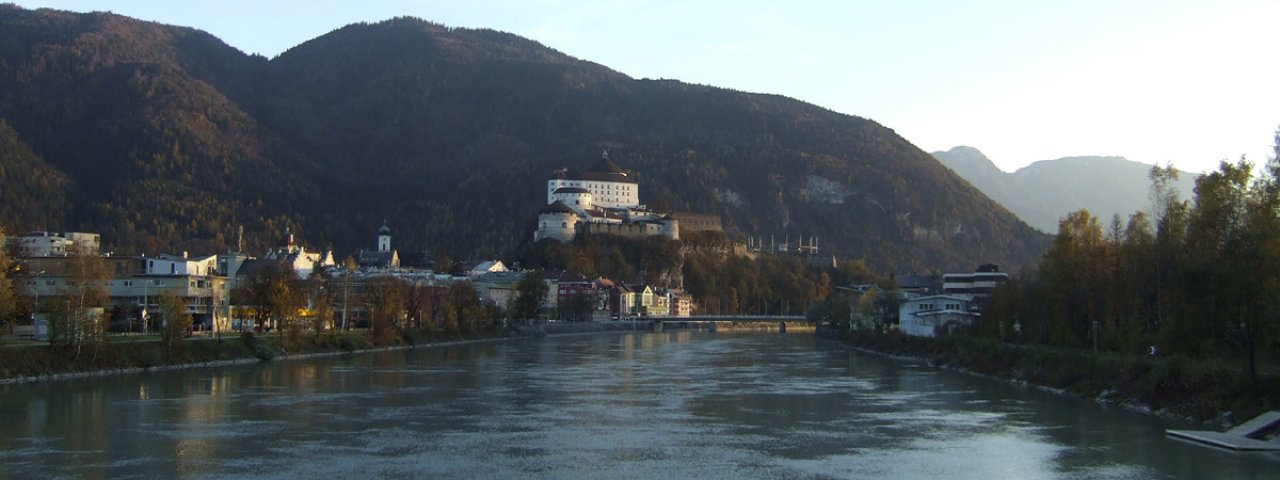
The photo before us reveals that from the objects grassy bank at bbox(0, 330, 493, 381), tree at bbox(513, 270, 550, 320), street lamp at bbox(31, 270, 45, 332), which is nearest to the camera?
grassy bank at bbox(0, 330, 493, 381)

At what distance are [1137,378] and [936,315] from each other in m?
33.0

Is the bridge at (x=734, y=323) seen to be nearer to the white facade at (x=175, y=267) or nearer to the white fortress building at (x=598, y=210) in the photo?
the white fortress building at (x=598, y=210)

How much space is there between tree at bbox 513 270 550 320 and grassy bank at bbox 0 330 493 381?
3239 cm

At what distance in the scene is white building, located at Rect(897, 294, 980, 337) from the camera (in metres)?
67.3

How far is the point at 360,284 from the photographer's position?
92625mm

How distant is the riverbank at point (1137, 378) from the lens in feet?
98.4

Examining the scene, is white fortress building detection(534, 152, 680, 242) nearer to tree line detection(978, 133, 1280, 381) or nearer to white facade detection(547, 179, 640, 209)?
white facade detection(547, 179, 640, 209)

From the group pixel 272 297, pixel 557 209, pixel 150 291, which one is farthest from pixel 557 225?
pixel 272 297

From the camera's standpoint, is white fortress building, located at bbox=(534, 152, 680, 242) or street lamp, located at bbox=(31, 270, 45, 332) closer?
street lamp, located at bbox=(31, 270, 45, 332)

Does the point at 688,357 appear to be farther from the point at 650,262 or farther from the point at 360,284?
the point at 650,262

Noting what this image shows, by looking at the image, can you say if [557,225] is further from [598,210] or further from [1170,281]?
[1170,281]

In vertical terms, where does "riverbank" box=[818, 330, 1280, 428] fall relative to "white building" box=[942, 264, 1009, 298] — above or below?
below

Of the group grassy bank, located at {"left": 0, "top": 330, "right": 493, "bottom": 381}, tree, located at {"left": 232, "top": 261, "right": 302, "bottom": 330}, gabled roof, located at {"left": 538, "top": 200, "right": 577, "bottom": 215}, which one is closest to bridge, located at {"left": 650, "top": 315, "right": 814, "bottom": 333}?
gabled roof, located at {"left": 538, "top": 200, "right": 577, "bottom": 215}

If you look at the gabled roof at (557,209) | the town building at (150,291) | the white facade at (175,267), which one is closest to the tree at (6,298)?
the town building at (150,291)
